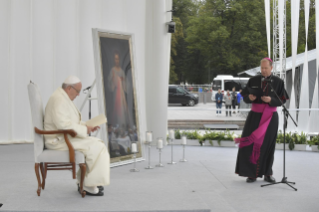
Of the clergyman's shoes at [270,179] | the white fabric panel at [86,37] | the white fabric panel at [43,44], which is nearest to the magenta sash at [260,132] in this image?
the clergyman's shoes at [270,179]

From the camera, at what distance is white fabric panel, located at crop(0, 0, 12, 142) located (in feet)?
25.9

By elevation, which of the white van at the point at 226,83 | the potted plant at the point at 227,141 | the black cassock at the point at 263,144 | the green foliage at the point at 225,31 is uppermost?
the green foliage at the point at 225,31

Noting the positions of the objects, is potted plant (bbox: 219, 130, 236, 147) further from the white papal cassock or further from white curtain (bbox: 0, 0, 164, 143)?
the white papal cassock

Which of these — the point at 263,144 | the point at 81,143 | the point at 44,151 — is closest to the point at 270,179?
the point at 263,144

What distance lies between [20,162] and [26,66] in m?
2.47

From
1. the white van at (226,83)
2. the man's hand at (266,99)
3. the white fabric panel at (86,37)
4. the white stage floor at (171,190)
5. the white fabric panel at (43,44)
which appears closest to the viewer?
the white stage floor at (171,190)

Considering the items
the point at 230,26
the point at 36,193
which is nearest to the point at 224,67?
the point at 230,26

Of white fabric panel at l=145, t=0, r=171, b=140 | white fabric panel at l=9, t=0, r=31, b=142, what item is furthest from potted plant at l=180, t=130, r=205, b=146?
white fabric panel at l=9, t=0, r=31, b=142

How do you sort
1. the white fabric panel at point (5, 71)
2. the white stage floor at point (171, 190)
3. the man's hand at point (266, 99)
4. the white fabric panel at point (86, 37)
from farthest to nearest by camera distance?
the white fabric panel at point (86, 37), the white fabric panel at point (5, 71), the man's hand at point (266, 99), the white stage floor at point (171, 190)

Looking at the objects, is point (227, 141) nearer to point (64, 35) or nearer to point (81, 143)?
point (64, 35)

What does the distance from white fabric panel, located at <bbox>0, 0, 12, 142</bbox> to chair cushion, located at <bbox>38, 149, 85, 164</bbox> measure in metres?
4.35

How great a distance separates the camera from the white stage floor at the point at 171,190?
383 centimetres

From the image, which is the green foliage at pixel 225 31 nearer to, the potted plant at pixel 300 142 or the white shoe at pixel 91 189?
the potted plant at pixel 300 142

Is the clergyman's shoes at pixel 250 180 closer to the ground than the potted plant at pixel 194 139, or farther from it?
closer to the ground
